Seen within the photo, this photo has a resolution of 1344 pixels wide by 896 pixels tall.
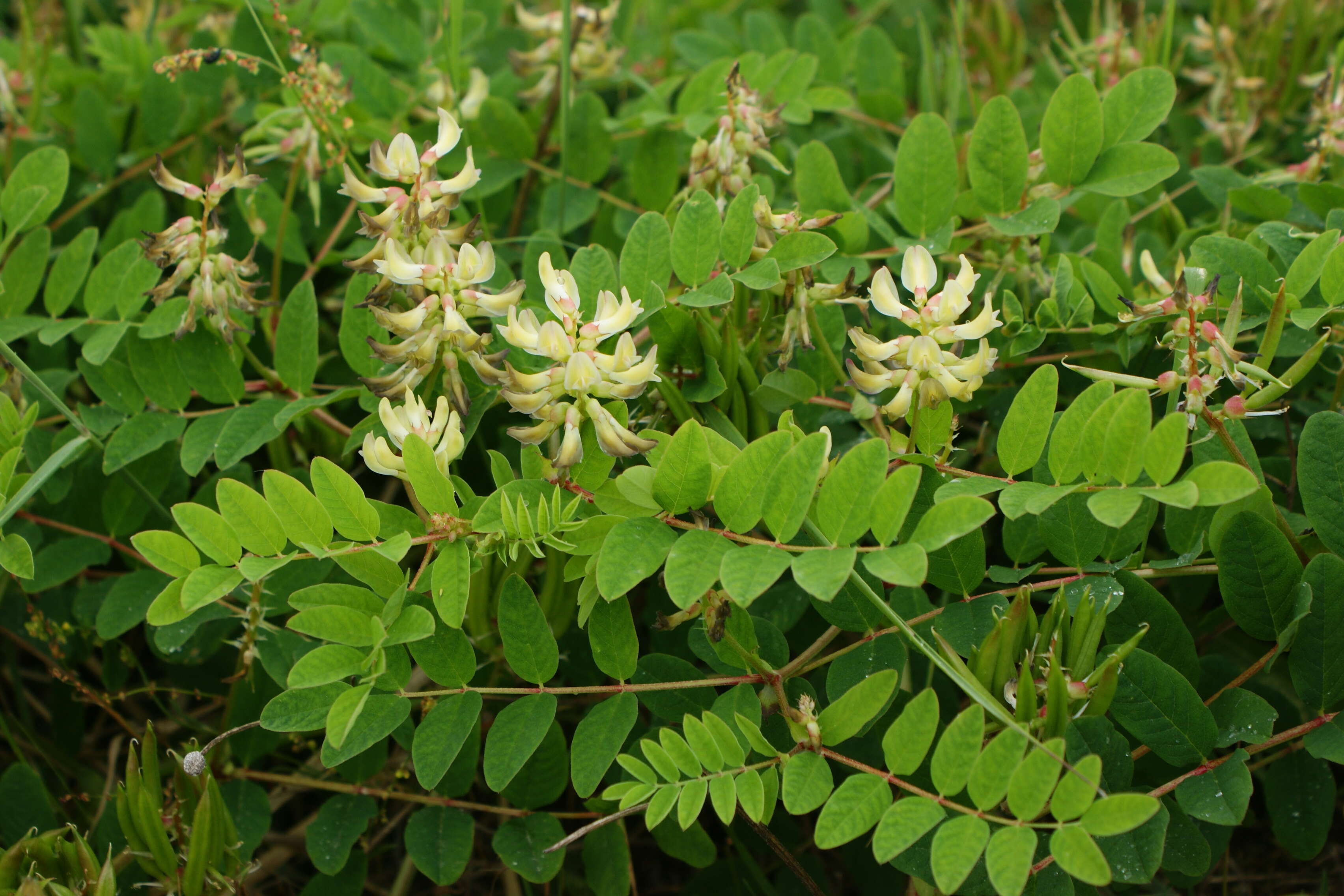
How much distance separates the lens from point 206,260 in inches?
47.6

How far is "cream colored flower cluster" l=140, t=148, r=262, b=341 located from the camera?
1.20 m

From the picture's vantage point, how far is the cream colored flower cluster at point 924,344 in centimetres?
105

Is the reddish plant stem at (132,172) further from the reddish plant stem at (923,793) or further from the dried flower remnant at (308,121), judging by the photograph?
the reddish plant stem at (923,793)

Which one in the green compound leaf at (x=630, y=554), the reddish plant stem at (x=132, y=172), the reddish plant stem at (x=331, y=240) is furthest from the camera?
the reddish plant stem at (x=132, y=172)

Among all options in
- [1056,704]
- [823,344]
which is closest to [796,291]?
[823,344]

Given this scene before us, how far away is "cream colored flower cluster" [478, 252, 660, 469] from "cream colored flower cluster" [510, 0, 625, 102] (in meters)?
0.88

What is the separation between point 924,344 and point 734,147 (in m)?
0.42

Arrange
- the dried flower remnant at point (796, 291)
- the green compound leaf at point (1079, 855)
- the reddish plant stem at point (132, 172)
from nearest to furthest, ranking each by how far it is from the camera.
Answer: the green compound leaf at point (1079, 855) < the dried flower remnant at point (796, 291) < the reddish plant stem at point (132, 172)

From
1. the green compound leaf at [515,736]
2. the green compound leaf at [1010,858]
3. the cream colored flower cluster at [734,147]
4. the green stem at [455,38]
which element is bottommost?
the green compound leaf at [515,736]

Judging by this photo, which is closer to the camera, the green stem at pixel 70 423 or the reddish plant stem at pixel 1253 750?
the reddish plant stem at pixel 1253 750

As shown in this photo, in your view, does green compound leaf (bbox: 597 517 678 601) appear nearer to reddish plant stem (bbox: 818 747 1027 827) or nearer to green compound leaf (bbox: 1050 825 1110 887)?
reddish plant stem (bbox: 818 747 1027 827)

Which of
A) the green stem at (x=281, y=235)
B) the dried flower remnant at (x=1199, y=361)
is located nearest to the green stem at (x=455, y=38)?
the green stem at (x=281, y=235)

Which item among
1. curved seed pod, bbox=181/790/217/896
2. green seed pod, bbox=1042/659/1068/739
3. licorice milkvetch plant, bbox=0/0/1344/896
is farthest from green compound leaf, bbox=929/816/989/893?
curved seed pod, bbox=181/790/217/896

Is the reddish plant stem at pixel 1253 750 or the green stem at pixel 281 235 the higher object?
the green stem at pixel 281 235
